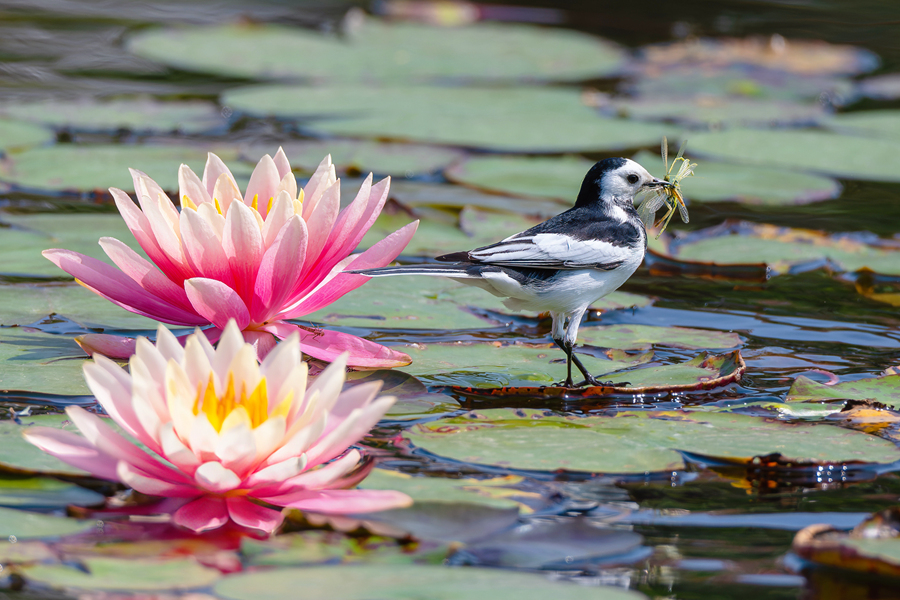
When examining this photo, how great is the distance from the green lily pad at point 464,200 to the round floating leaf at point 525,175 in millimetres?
53

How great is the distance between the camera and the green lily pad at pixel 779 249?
4.50 meters

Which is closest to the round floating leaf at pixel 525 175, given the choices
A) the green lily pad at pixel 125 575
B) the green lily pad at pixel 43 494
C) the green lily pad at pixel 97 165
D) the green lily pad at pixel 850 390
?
the green lily pad at pixel 97 165

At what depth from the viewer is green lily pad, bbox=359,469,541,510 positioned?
7.38ft

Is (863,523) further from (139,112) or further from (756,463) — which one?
(139,112)

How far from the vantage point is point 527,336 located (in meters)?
3.75

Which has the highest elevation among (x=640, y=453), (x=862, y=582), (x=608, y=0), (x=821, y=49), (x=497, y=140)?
(x=608, y=0)

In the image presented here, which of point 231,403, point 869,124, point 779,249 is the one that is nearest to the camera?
point 231,403

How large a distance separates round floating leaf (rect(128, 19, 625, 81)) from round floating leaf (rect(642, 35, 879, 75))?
1.87 feet

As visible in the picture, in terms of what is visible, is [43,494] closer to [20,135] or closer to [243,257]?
[243,257]

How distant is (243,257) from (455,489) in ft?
3.33

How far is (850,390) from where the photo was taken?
3.04 m

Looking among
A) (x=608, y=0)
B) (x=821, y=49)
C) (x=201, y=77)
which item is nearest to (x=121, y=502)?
(x=201, y=77)

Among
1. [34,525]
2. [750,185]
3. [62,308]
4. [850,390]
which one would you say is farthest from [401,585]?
[750,185]

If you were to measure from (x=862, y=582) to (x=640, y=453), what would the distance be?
26.3 inches
